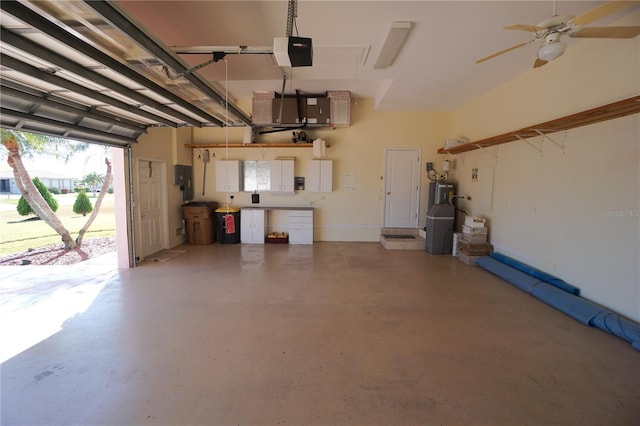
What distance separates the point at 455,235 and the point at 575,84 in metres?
3.21

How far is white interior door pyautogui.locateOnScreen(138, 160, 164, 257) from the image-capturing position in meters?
5.36

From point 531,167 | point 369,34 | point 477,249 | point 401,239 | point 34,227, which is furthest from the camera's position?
point 34,227

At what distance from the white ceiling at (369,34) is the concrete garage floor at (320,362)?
2.88m

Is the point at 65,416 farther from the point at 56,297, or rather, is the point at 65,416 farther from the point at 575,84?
the point at 575,84

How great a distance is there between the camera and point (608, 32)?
2.26 meters

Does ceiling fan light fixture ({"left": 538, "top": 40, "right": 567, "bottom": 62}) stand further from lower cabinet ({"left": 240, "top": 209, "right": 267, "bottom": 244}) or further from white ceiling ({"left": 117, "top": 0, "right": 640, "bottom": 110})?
lower cabinet ({"left": 240, "top": 209, "right": 267, "bottom": 244})

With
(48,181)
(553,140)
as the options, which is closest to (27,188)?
(48,181)

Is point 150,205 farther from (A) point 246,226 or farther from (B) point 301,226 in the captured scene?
(B) point 301,226

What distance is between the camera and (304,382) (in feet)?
6.89

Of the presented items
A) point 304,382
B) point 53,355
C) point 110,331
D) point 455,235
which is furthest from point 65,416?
point 455,235

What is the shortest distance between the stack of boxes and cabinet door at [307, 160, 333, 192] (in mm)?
3282

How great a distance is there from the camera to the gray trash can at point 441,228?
5.92 m

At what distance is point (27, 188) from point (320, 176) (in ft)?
20.7

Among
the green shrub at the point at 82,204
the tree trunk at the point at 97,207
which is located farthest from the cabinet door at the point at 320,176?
the green shrub at the point at 82,204
